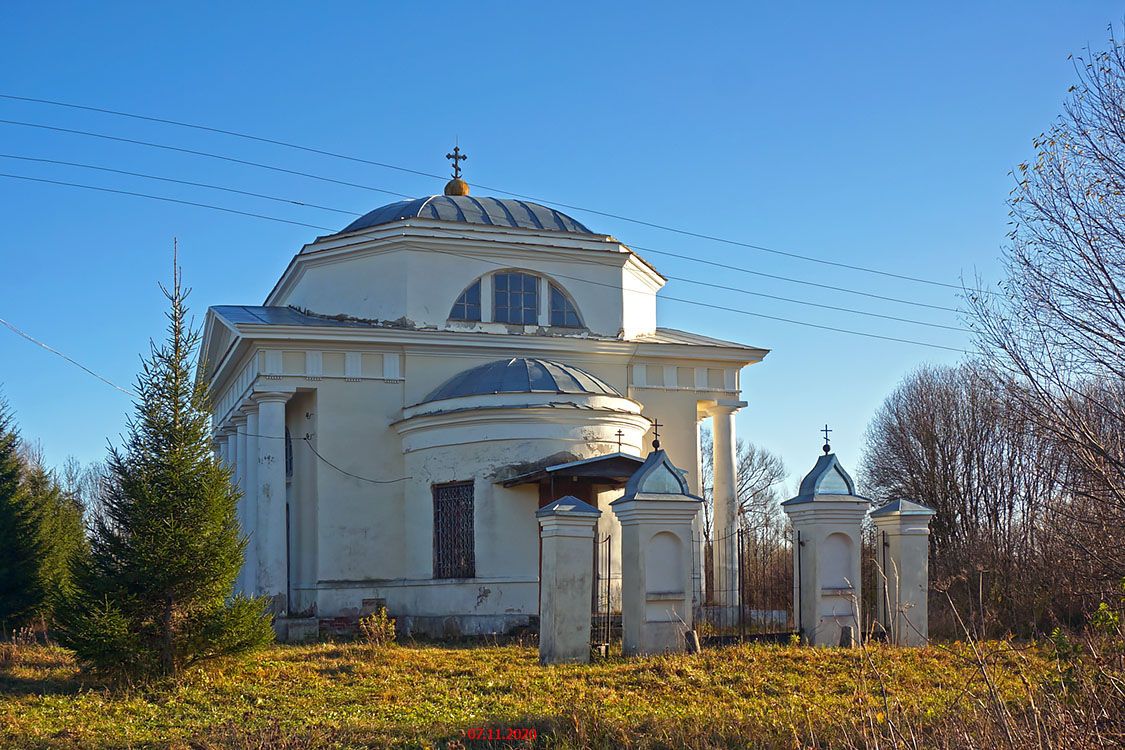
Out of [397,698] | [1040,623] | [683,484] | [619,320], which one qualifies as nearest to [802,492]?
[683,484]

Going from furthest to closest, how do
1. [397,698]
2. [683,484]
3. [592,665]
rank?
[683,484]
[592,665]
[397,698]

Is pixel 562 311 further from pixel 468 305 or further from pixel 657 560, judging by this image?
pixel 657 560

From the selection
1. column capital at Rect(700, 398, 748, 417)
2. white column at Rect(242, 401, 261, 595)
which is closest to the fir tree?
white column at Rect(242, 401, 261, 595)

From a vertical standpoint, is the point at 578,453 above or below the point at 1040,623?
above

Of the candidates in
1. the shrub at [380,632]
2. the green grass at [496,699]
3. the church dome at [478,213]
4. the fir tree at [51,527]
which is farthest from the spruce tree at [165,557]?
the church dome at [478,213]

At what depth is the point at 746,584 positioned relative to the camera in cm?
2056

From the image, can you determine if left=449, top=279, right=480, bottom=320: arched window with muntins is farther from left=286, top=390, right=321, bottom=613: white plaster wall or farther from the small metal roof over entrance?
the small metal roof over entrance

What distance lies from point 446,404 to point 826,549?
7203mm

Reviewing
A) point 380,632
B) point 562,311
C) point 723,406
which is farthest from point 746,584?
point 380,632

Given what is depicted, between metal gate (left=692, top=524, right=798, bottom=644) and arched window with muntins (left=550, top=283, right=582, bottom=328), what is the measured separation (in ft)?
15.6

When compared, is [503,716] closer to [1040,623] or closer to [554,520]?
[554,520]

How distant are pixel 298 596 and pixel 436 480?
10.8ft

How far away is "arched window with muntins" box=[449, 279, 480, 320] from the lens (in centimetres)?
2092

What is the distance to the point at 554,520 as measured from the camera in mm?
12797
